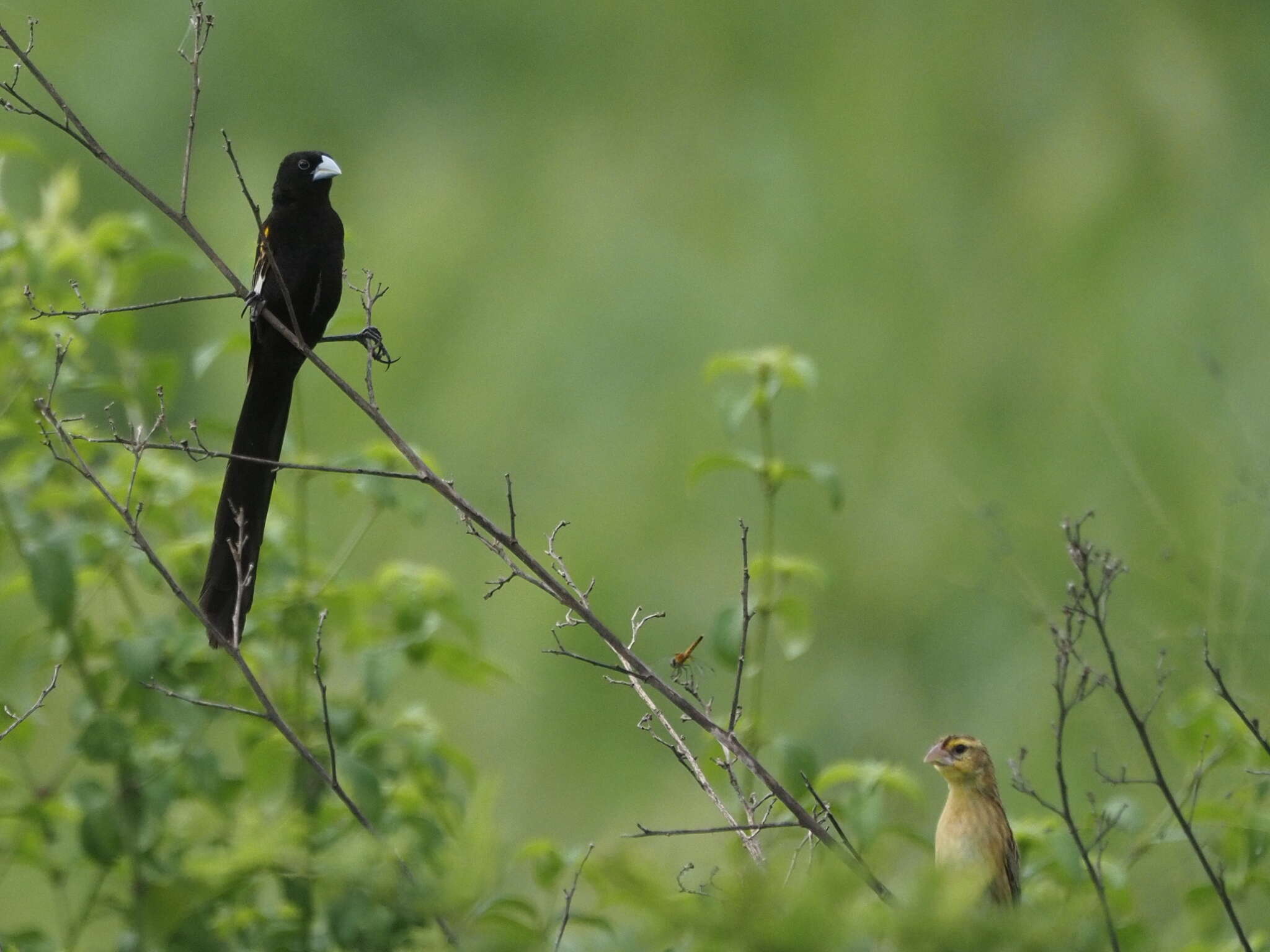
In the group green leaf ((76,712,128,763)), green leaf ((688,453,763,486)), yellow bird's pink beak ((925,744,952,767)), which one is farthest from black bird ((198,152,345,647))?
yellow bird's pink beak ((925,744,952,767))

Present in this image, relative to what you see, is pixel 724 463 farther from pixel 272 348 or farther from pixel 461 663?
pixel 272 348

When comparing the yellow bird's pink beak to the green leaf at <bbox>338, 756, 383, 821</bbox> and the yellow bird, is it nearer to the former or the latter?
the yellow bird

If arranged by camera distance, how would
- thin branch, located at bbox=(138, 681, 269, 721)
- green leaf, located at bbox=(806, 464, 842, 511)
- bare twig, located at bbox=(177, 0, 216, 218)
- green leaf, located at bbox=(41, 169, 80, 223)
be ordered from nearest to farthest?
thin branch, located at bbox=(138, 681, 269, 721) → bare twig, located at bbox=(177, 0, 216, 218) → green leaf, located at bbox=(806, 464, 842, 511) → green leaf, located at bbox=(41, 169, 80, 223)

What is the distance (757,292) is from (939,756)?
105 inches

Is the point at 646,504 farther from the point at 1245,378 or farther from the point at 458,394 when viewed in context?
the point at 1245,378

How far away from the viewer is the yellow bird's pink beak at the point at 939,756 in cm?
192

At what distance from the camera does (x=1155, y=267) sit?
3988 millimetres

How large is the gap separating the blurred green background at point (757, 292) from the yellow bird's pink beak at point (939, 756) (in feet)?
5.19

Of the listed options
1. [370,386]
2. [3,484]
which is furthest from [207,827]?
[370,386]

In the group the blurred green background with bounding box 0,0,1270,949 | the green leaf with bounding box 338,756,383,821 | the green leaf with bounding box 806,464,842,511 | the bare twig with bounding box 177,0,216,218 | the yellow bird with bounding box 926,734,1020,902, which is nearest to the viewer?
the bare twig with bounding box 177,0,216,218

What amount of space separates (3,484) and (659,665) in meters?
2.13

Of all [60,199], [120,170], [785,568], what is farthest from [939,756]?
[60,199]

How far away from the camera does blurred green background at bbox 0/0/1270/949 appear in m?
3.86

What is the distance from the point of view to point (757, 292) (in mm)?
4406
